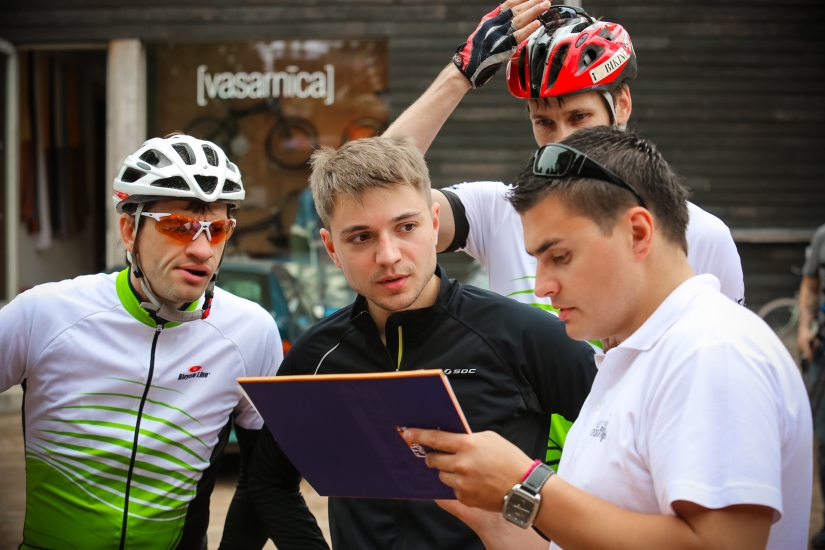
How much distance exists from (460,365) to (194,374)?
943 millimetres

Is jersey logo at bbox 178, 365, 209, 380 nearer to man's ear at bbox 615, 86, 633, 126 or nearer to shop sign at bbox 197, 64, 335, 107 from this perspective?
man's ear at bbox 615, 86, 633, 126

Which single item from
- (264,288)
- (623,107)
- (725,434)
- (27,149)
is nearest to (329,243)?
(623,107)

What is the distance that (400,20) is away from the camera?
12.0 meters

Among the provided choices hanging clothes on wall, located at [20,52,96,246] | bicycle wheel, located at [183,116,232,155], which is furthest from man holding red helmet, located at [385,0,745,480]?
hanging clothes on wall, located at [20,52,96,246]

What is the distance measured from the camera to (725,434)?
55.9 inches

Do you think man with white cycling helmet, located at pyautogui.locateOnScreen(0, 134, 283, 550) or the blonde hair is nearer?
the blonde hair

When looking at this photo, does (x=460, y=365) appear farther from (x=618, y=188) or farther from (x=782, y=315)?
(x=782, y=315)

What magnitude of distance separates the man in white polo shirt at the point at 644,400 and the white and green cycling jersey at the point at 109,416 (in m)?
1.23

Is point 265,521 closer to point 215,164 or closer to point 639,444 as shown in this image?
point 215,164

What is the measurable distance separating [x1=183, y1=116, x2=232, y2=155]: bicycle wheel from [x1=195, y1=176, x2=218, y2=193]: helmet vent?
9.77 m

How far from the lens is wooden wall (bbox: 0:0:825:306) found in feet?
39.3

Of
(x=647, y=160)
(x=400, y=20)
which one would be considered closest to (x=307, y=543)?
(x=647, y=160)

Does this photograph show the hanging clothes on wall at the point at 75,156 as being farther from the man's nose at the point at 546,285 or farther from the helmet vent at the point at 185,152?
the man's nose at the point at 546,285

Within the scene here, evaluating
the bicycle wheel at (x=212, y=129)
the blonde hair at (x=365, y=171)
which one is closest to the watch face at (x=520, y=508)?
the blonde hair at (x=365, y=171)
